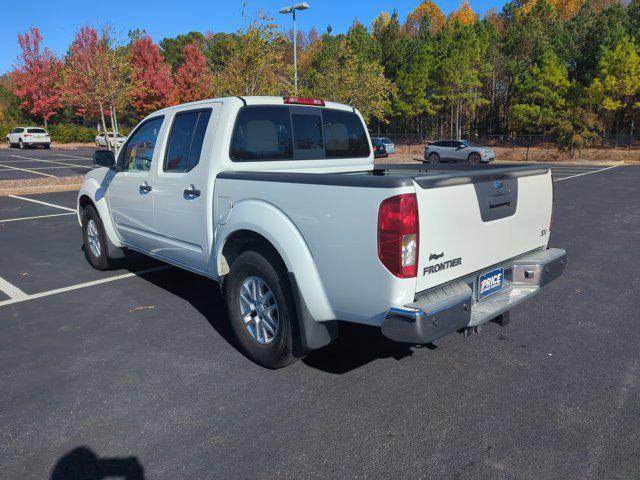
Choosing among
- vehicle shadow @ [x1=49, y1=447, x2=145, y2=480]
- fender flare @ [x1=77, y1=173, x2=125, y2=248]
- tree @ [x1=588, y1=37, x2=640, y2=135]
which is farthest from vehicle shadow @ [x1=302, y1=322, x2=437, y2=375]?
tree @ [x1=588, y1=37, x2=640, y2=135]

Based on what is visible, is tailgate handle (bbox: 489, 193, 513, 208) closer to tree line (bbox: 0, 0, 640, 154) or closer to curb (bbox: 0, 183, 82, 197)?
curb (bbox: 0, 183, 82, 197)

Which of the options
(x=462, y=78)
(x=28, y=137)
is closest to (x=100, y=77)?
(x=28, y=137)

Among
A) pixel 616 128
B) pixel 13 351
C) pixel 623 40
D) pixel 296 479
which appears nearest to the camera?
pixel 296 479

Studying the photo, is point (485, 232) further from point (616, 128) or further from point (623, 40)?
point (616, 128)

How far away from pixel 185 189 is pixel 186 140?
498 mm

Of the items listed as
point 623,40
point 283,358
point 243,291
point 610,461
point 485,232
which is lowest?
point 610,461

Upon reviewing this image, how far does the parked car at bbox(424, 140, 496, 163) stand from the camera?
2995 centimetres

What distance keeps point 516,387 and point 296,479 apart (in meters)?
1.73

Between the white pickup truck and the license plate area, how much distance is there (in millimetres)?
12

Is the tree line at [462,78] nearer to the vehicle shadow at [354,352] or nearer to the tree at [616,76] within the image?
the tree at [616,76]

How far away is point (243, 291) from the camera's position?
12.1 feet

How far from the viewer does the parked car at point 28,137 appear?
37.4 m

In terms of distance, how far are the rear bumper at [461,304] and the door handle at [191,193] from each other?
2.06 m

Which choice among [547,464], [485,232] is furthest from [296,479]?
[485,232]
